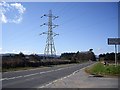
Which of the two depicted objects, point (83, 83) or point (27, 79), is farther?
point (27, 79)

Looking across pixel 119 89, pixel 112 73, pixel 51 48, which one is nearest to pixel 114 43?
pixel 51 48

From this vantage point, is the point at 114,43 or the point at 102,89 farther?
the point at 114,43

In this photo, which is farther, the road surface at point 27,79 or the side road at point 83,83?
the road surface at point 27,79

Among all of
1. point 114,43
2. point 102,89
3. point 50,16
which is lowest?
point 102,89

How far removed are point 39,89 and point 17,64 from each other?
123ft

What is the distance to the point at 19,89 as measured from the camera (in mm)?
18328

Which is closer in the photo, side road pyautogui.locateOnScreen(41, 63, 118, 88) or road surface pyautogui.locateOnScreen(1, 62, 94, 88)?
side road pyautogui.locateOnScreen(41, 63, 118, 88)

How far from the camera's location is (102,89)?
19.3 metres

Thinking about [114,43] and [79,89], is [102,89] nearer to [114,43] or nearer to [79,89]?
[79,89]

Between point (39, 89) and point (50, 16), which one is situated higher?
point (50, 16)

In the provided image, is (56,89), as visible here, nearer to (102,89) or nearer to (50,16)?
(102,89)

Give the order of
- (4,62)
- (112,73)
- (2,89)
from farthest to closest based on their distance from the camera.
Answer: (4,62) < (112,73) < (2,89)

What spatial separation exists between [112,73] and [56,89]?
1820cm

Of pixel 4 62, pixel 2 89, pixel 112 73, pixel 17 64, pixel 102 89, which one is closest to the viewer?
pixel 2 89
